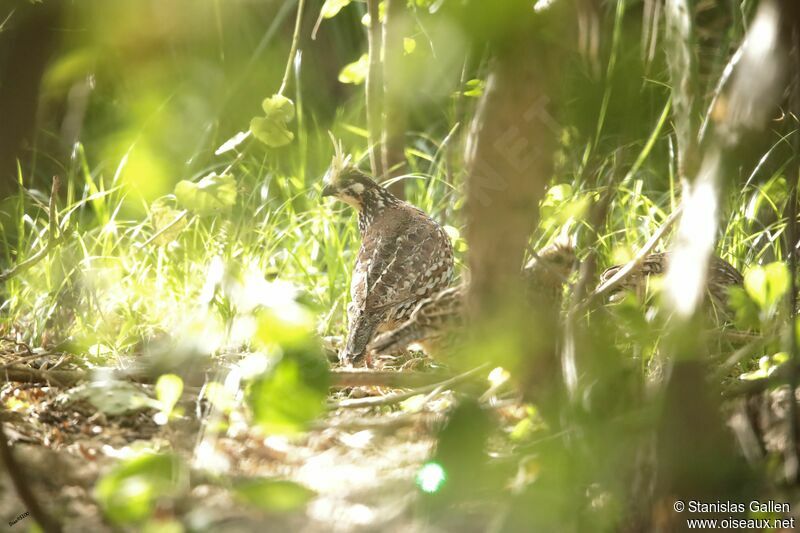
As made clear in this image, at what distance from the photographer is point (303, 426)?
50.7 inches

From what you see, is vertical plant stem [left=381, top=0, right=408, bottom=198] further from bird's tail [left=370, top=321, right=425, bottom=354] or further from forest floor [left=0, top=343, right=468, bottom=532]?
bird's tail [left=370, top=321, right=425, bottom=354]

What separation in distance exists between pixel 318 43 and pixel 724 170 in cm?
479

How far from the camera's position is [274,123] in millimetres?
2857

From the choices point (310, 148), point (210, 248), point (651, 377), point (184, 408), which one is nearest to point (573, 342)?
point (651, 377)

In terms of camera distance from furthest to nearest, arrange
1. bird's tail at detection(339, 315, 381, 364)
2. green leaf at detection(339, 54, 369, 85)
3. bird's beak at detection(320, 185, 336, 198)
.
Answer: bird's beak at detection(320, 185, 336, 198) → green leaf at detection(339, 54, 369, 85) → bird's tail at detection(339, 315, 381, 364)

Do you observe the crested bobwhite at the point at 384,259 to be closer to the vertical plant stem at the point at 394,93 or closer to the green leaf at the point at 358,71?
the vertical plant stem at the point at 394,93

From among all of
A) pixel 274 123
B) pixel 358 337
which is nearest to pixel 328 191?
pixel 358 337

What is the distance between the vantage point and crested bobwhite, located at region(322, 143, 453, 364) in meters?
3.98

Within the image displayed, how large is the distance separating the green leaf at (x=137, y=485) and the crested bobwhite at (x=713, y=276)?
2.54 meters

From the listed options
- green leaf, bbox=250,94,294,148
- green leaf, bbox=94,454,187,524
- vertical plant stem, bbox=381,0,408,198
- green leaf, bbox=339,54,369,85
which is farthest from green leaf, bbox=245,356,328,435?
green leaf, bbox=339,54,369,85

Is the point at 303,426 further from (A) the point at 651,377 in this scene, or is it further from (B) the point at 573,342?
(A) the point at 651,377

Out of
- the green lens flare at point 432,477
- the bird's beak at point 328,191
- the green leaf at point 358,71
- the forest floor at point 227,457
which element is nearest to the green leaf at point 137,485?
the forest floor at point 227,457

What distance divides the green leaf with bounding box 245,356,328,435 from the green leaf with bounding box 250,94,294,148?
1563 millimetres

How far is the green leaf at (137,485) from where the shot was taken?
3.95 ft
